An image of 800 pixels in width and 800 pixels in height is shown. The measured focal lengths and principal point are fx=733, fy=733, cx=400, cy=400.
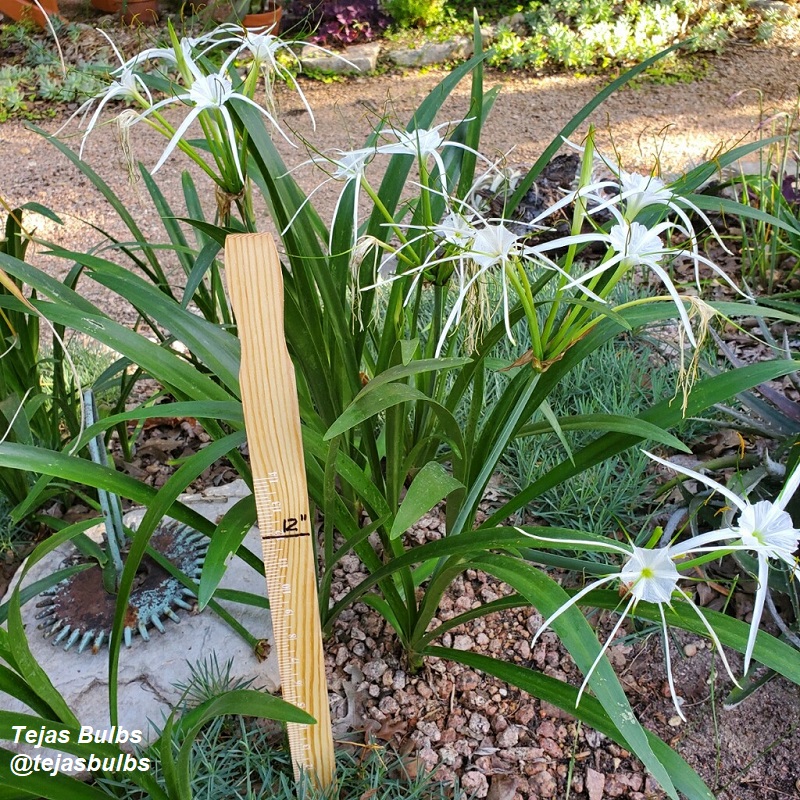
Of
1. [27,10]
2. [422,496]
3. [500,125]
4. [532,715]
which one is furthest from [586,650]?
[27,10]

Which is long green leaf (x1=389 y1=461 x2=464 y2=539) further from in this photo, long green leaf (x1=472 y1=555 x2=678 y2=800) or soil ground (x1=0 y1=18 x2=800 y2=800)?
soil ground (x1=0 y1=18 x2=800 y2=800)

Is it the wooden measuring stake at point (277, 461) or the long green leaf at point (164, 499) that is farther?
the long green leaf at point (164, 499)

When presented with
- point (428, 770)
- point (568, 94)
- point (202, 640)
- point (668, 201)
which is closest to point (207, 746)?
point (202, 640)

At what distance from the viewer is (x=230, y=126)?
901 mm

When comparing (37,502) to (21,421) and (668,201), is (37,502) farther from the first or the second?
(668,201)

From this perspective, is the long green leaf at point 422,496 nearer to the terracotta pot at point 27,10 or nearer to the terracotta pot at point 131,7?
the terracotta pot at point 131,7

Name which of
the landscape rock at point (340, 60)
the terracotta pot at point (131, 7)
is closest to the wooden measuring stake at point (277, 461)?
the landscape rock at point (340, 60)

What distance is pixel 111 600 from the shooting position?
4.38ft

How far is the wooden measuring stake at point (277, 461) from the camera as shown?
2.22 ft

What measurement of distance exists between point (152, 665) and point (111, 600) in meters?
0.16

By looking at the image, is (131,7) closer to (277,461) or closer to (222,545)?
(222,545)

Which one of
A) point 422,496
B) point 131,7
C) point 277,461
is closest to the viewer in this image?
point 277,461

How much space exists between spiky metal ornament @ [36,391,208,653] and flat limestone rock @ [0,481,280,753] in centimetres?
2

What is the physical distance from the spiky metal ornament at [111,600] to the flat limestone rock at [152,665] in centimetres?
2
